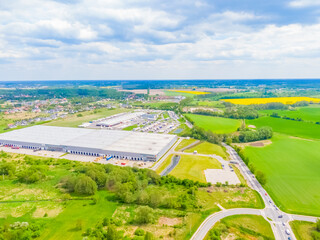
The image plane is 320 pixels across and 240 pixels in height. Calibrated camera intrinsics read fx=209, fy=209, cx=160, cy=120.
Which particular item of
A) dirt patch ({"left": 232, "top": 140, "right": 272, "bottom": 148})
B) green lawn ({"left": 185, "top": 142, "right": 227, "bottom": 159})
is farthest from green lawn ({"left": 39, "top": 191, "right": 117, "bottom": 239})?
dirt patch ({"left": 232, "top": 140, "right": 272, "bottom": 148})

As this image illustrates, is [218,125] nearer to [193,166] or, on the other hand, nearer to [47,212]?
[193,166]

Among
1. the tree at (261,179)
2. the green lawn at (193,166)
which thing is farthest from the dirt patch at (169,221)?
→ the tree at (261,179)

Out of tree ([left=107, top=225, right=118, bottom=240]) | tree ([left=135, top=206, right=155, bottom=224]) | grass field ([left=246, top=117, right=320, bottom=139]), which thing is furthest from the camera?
grass field ([left=246, top=117, right=320, bottom=139])

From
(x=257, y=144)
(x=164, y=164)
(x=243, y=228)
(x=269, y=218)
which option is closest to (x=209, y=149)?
(x=164, y=164)

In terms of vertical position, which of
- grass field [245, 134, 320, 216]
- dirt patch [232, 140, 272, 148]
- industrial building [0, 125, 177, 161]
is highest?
industrial building [0, 125, 177, 161]

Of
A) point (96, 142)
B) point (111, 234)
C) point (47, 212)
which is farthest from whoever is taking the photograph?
point (96, 142)

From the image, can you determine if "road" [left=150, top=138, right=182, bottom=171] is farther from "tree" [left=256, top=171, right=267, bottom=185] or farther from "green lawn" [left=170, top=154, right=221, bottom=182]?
"tree" [left=256, top=171, right=267, bottom=185]

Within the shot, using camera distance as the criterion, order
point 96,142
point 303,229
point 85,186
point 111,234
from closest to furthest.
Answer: point 111,234 < point 303,229 < point 85,186 < point 96,142

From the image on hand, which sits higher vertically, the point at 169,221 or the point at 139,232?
the point at 139,232
